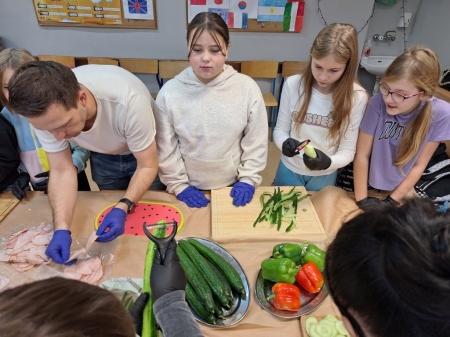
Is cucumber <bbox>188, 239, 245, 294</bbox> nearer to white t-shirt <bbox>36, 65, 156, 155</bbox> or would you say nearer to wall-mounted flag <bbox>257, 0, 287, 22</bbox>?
white t-shirt <bbox>36, 65, 156, 155</bbox>

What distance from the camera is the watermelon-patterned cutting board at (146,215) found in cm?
153

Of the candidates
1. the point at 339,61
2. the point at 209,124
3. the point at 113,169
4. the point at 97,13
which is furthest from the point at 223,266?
the point at 97,13

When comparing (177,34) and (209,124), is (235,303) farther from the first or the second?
(177,34)

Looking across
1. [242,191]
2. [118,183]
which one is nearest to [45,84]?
[118,183]

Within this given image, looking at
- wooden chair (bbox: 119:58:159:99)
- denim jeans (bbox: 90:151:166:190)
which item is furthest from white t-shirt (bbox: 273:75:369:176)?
wooden chair (bbox: 119:58:159:99)

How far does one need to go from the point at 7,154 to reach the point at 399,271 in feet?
6.28

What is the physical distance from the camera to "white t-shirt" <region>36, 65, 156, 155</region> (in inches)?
57.4

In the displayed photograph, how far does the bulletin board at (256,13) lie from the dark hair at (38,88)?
3.11m

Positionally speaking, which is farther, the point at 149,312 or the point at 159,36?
the point at 159,36

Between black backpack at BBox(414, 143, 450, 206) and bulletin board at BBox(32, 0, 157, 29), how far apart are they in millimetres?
3493

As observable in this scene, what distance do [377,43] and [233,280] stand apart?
4.64 metres

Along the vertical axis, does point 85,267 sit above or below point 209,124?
below

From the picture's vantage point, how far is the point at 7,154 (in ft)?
5.54

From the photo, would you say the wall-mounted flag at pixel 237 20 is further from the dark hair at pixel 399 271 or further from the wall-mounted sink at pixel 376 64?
the dark hair at pixel 399 271
